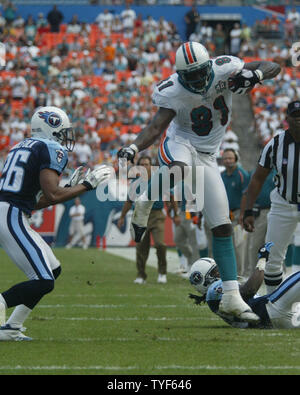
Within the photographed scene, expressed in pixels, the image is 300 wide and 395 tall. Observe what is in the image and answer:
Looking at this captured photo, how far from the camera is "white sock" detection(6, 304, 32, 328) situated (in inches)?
214

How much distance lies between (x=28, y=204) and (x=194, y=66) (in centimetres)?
148

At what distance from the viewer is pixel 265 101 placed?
22.0 m

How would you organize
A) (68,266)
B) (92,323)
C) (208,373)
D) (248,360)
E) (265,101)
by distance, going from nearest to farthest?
1. (208,373)
2. (248,360)
3. (92,323)
4. (68,266)
5. (265,101)

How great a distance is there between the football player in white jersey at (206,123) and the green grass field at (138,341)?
45 centimetres

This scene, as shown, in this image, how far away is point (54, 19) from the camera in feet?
79.7

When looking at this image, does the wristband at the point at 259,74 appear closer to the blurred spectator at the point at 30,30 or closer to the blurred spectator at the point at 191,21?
the blurred spectator at the point at 30,30

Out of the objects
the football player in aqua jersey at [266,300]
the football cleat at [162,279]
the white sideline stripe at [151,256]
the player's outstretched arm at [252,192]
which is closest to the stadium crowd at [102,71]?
the white sideline stripe at [151,256]

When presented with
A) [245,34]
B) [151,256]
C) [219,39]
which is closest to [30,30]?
[219,39]

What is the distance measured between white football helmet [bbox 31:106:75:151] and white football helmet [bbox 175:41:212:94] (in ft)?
2.90

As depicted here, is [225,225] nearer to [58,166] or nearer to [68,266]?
[58,166]

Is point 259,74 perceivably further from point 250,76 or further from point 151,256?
point 151,256

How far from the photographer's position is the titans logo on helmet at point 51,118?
225 inches

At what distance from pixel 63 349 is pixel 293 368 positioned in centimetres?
147
